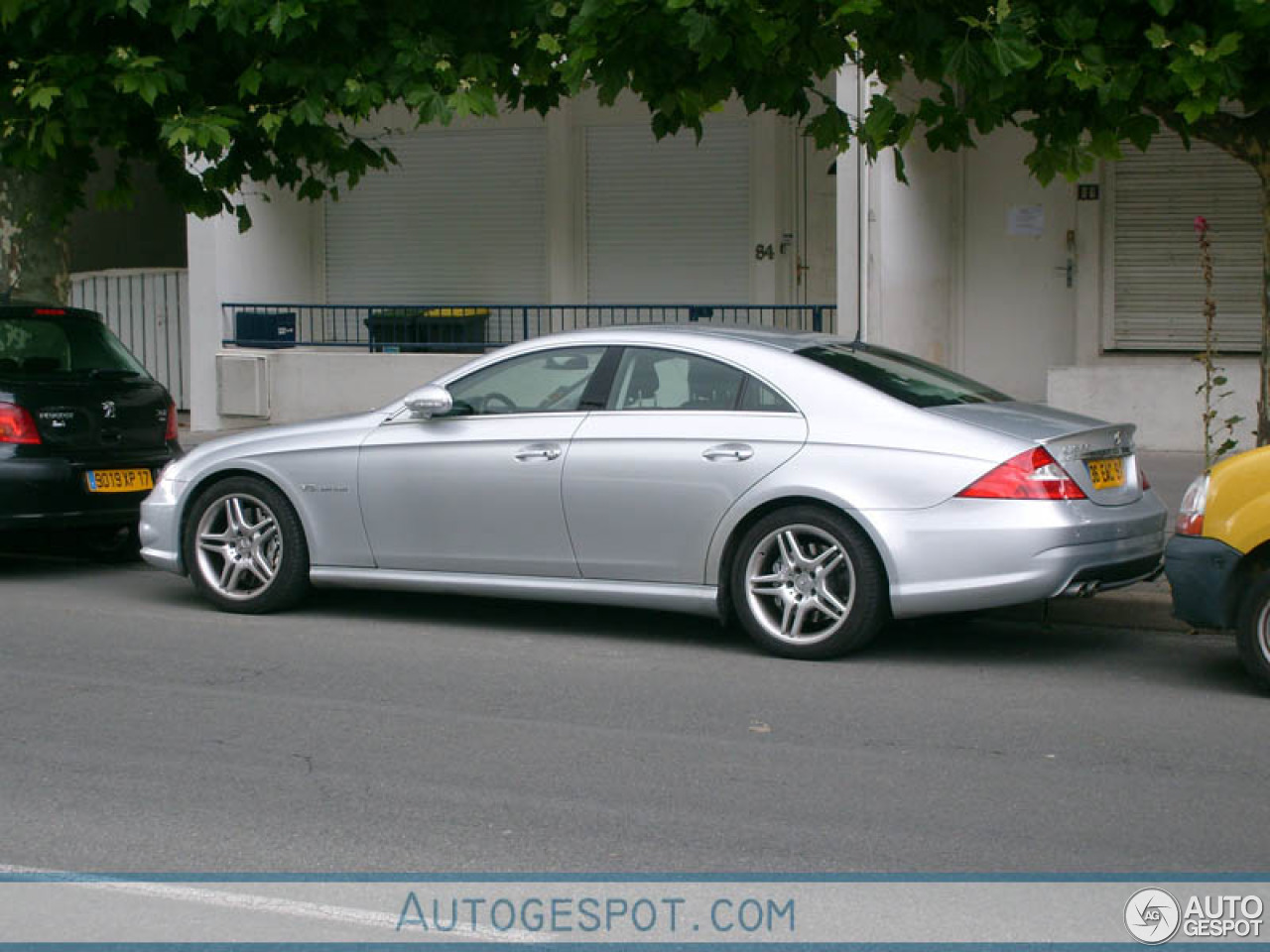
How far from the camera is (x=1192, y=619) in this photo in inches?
291

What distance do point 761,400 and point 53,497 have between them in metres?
4.58

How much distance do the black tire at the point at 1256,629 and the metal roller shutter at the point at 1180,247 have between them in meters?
8.54

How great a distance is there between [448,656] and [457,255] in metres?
11.9

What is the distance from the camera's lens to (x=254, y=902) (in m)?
4.91

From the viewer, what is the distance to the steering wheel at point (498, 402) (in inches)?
348

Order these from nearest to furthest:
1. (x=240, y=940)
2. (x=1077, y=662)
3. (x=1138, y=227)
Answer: (x=240, y=940) < (x=1077, y=662) < (x=1138, y=227)

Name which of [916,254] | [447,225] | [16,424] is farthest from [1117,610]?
[447,225]

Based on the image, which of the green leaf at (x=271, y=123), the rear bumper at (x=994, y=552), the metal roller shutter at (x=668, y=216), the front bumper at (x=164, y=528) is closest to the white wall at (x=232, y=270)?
the metal roller shutter at (x=668, y=216)

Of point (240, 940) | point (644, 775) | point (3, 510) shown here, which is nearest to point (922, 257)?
point (3, 510)

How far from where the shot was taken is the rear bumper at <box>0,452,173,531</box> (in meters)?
10.3

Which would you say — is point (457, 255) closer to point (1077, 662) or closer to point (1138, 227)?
point (1138, 227)

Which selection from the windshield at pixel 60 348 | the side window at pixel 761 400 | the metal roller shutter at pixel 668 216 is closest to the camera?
the side window at pixel 761 400

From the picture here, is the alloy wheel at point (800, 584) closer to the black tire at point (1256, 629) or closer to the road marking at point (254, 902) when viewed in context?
the black tire at point (1256, 629)

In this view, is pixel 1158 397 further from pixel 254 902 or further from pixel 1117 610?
pixel 254 902
